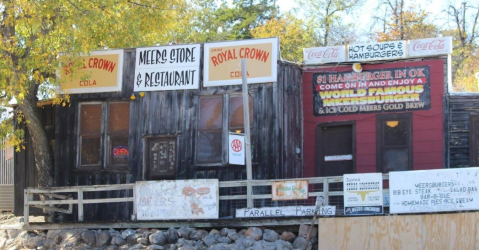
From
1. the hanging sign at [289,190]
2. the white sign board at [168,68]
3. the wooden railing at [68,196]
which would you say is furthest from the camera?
the white sign board at [168,68]

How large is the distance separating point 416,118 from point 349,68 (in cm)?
214

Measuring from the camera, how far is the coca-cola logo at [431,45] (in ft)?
59.0

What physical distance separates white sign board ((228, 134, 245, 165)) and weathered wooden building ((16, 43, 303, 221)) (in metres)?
0.70

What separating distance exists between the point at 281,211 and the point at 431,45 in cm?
594

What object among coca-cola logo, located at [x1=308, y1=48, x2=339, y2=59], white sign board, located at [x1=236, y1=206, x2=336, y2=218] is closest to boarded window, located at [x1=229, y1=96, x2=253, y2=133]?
coca-cola logo, located at [x1=308, y1=48, x2=339, y2=59]

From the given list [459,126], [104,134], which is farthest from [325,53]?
[104,134]

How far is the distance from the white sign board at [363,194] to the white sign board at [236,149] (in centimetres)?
277

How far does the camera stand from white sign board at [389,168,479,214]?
14.3 m

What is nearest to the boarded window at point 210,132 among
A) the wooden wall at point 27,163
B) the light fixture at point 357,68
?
the light fixture at point 357,68

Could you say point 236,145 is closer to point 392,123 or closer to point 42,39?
point 392,123

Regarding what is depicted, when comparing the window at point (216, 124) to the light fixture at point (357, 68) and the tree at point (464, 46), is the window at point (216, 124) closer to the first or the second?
the light fixture at point (357, 68)

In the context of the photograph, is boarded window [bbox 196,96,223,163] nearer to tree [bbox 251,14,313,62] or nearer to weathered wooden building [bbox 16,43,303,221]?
weathered wooden building [bbox 16,43,303,221]

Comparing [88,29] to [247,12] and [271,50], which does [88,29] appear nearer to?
[271,50]

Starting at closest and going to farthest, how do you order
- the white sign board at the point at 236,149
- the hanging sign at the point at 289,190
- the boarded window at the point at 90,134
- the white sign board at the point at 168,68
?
1. the hanging sign at the point at 289,190
2. the white sign board at the point at 236,149
3. the white sign board at the point at 168,68
4. the boarded window at the point at 90,134
